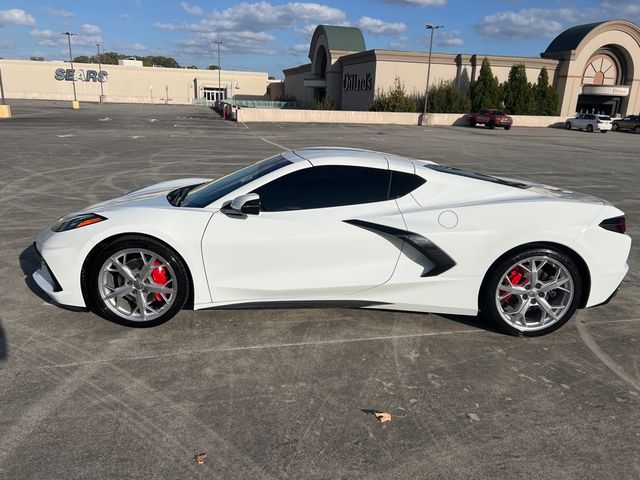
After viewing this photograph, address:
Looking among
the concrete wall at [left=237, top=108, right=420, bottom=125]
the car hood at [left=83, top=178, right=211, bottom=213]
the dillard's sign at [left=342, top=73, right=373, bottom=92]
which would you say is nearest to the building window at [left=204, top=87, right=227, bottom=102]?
the dillard's sign at [left=342, top=73, right=373, bottom=92]

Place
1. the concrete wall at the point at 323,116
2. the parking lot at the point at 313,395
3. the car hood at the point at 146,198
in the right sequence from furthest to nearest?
the concrete wall at the point at 323,116 < the car hood at the point at 146,198 < the parking lot at the point at 313,395

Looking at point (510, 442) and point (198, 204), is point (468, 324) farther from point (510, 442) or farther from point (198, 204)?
point (198, 204)

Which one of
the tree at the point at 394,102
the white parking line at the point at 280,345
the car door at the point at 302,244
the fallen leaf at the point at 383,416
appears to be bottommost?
the fallen leaf at the point at 383,416

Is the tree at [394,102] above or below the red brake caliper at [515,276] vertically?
above

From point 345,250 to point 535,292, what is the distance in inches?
62.6

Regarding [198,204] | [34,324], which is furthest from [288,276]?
[34,324]

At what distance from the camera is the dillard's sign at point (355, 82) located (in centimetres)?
4922

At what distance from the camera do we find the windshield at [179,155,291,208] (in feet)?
13.0

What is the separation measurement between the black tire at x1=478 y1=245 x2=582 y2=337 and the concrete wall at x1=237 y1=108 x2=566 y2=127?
34.7m

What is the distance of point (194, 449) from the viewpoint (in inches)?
102

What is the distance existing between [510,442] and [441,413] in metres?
0.41

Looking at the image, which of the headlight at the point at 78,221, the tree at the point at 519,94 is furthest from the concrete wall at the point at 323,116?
the headlight at the point at 78,221

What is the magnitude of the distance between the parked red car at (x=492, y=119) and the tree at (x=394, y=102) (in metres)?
6.17

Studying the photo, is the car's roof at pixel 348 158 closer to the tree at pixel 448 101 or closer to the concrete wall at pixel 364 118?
the concrete wall at pixel 364 118
